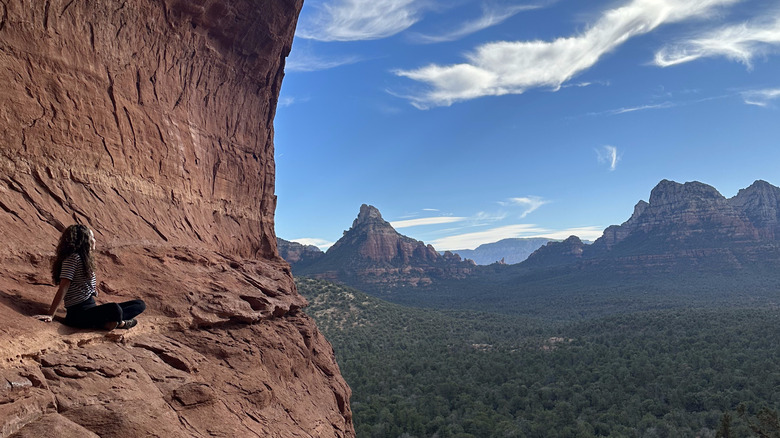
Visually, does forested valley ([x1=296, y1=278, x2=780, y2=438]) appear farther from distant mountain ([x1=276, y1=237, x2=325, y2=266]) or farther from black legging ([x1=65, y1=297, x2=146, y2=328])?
distant mountain ([x1=276, y1=237, x2=325, y2=266])

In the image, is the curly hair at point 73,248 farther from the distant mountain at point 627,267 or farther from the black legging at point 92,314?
the distant mountain at point 627,267

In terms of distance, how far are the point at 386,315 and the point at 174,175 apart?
59.4 metres

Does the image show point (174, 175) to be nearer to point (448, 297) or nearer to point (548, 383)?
point (548, 383)

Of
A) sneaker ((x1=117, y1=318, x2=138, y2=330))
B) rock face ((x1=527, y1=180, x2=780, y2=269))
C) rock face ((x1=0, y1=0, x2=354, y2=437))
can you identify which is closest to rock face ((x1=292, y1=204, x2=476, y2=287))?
rock face ((x1=527, y1=180, x2=780, y2=269))

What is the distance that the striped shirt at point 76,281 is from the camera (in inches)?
247

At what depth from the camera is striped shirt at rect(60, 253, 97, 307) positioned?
6.28 m

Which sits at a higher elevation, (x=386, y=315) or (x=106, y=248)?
(x=106, y=248)

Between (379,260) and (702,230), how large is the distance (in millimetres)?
110367

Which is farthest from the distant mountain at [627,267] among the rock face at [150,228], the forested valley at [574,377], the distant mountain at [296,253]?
the rock face at [150,228]

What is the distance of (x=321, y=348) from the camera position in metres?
14.9

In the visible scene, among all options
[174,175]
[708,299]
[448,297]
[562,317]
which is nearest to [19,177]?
[174,175]

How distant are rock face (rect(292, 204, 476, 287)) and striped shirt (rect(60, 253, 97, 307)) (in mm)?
126947

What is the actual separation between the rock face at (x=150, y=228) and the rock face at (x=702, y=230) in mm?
142876

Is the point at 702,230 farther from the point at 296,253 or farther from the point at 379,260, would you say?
the point at 296,253
